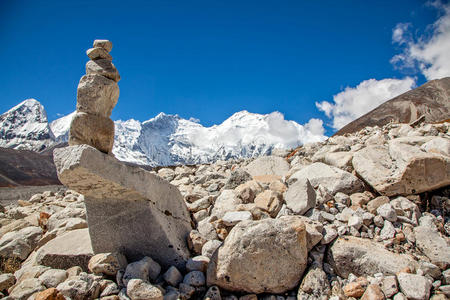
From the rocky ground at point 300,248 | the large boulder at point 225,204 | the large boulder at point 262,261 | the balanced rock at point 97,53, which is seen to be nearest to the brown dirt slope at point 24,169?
the rocky ground at point 300,248

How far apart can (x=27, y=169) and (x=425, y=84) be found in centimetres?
7627

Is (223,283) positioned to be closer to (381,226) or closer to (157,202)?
(157,202)

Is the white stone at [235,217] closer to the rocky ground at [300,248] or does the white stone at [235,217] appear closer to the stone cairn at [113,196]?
the rocky ground at [300,248]

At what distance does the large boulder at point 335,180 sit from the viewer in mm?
5355

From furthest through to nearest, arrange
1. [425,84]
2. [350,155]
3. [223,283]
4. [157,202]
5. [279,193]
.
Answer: [425,84], [350,155], [279,193], [157,202], [223,283]

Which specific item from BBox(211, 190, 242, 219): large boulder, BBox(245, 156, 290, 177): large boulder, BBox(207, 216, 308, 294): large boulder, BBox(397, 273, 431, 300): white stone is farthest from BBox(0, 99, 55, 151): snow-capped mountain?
BBox(397, 273, 431, 300): white stone

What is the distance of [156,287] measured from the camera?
3.17m

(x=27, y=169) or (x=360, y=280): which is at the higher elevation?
(x=27, y=169)

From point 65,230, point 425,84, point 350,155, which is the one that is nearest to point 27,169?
point 65,230

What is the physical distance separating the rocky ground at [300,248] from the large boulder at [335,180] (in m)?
0.02

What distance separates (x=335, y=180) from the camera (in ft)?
18.1

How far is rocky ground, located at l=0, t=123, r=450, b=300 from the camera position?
10.9ft

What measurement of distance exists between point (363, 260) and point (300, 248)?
3.09 ft

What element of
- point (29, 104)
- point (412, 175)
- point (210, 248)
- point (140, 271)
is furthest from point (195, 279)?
point (29, 104)
